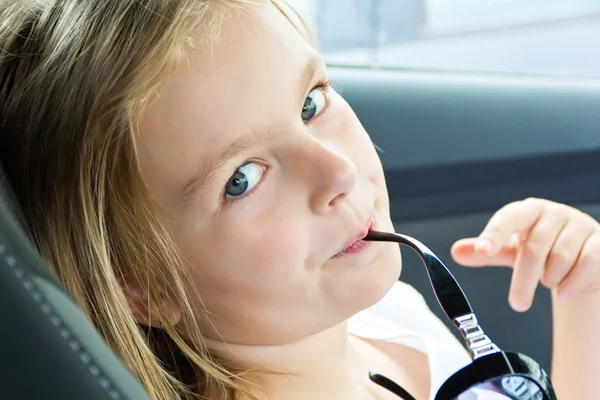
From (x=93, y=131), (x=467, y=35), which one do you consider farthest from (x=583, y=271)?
(x=467, y=35)

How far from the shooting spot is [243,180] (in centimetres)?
74

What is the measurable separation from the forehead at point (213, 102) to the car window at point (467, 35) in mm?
923

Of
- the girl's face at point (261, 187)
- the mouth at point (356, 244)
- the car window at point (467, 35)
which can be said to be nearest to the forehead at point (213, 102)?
the girl's face at point (261, 187)

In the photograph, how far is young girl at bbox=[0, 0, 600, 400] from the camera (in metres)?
0.71

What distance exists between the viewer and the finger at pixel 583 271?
37.9 inches

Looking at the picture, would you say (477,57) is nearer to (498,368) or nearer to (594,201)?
(594,201)

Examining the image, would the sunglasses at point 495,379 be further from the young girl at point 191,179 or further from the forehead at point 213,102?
the forehead at point 213,102

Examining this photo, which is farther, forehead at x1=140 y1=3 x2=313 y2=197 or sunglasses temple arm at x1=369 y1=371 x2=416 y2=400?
sunglasses temple arm at x1=369 y1=371 x2=416 y2=400

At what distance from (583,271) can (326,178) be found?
1.36ft

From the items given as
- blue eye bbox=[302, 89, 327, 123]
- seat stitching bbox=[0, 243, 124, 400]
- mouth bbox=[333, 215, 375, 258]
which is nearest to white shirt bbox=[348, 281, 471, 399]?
mouth bbox=[333, 215, 375, 258]

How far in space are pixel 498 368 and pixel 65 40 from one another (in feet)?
1.63

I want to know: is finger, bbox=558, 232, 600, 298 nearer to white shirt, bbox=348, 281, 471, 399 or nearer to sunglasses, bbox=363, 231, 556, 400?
white shirt, bbox=348, 281, 471, 399

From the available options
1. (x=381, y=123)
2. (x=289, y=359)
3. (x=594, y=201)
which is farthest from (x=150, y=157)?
(x=594, y=201)

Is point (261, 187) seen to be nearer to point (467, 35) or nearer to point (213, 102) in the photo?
point (213, 102)
